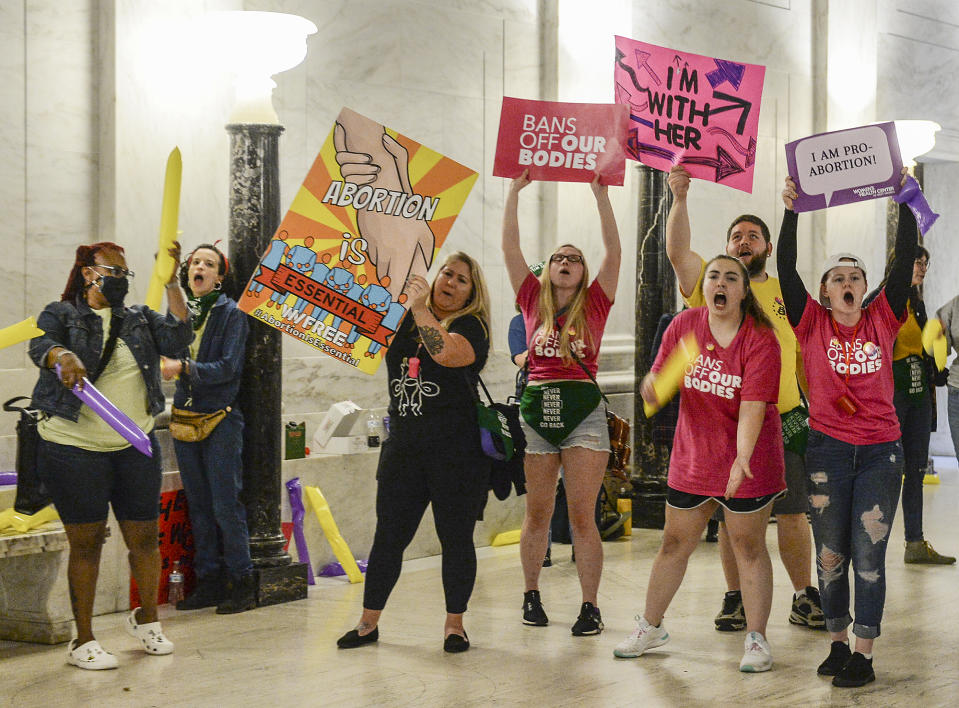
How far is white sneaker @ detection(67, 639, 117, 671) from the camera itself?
4934 mm

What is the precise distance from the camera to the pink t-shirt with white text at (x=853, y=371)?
4.59 metres

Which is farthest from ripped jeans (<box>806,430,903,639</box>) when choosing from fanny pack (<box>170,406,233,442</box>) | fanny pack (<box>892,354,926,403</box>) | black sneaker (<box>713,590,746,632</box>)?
fanny pack (<box>170,406,233,442</box>)

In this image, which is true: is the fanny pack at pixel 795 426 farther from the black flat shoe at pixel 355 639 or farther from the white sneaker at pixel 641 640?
the black flat shoe at pixel 355 639

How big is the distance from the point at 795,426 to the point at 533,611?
1417 mm

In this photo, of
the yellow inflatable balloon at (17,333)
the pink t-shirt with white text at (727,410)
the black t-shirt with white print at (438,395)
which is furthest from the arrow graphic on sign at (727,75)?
the yellow inflatable balloon at (17,333)

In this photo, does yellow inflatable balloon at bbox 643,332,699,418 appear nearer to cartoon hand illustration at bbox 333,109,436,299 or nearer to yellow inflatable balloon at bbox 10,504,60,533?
cartoon hand illustration at bbox 333,109,436,299

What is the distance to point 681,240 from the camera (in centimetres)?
527

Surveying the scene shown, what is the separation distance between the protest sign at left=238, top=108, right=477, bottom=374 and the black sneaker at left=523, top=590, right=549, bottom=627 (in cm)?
134

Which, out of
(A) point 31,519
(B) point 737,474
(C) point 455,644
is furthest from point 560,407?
(A) point 31,519

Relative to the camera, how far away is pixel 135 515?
5020 mm

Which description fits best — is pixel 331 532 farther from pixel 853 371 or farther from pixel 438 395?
pixel 853 371

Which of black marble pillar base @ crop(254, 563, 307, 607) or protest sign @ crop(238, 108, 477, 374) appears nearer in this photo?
protest sign @ crop(238, 108, 477, 374)

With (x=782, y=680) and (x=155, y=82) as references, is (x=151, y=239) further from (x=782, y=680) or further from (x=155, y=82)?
(x=782, y=680)

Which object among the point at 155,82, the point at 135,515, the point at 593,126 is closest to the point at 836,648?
the point at 593,126
